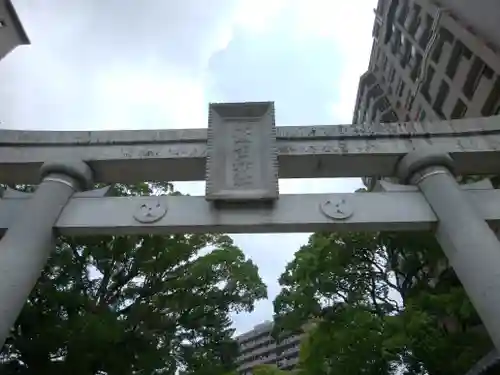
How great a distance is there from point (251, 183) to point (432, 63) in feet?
48.4

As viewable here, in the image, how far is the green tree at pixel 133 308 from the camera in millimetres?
7871

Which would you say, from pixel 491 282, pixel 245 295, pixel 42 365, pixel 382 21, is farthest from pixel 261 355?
pixel 491 282

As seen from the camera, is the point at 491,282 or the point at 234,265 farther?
the point at 234,265

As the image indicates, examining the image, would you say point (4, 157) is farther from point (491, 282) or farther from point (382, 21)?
point (382, 21)

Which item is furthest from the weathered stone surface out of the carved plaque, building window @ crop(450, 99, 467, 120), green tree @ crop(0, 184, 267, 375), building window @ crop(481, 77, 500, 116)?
building window @ crop(450, 99, 467, 120)

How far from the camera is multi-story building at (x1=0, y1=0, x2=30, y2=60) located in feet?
56.5

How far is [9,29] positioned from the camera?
17.6 m

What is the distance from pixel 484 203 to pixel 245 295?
614 centimetres

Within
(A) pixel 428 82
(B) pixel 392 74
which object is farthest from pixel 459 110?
(B) pixel 392 74

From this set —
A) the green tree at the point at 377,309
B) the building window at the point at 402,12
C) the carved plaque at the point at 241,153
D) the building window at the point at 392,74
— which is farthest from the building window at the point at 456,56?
the carved plaque at the point at 241,153

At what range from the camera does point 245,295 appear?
10.7 meters

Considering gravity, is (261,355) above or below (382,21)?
below

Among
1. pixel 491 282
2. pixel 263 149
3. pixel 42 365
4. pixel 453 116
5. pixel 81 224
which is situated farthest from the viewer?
pixel 453 116

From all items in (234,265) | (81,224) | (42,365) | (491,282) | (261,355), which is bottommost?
(491,282)
